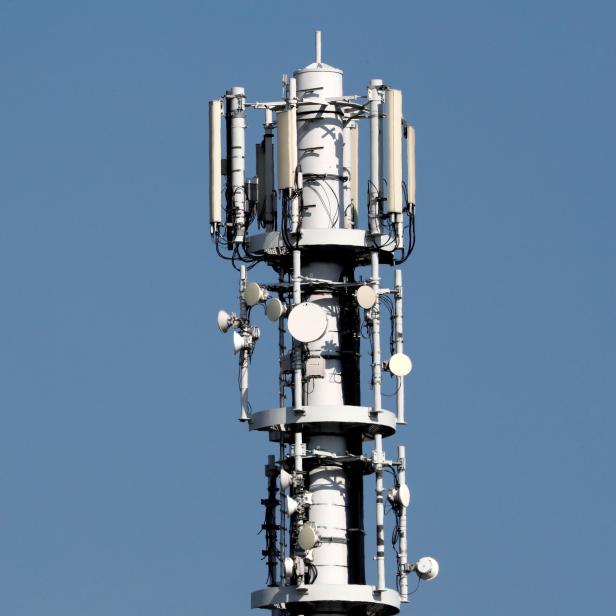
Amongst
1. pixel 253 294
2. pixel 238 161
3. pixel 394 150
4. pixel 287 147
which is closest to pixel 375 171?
pixel 394 150

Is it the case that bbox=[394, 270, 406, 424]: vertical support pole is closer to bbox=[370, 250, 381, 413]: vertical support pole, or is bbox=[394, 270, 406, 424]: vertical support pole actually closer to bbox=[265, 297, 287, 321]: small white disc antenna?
bbox=[370, 250, 381, 413]: vertical support pole

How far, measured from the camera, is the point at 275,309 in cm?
15812

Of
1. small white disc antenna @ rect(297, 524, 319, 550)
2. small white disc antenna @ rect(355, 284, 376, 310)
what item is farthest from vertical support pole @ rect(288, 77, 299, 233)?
small white disc antenna @ rect(297, 524, 319, 550)

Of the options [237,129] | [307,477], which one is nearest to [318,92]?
[237,129]

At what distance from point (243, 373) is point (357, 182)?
8.17m

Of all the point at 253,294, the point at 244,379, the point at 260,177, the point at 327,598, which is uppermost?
the point at 260,177

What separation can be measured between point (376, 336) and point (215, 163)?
8553mm

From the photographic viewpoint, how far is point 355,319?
16025 centimetres

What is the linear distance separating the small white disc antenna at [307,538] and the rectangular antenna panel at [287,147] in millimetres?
12193

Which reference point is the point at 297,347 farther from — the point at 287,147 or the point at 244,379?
the point at 287,147

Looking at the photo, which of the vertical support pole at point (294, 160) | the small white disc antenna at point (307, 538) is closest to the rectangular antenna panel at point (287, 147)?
the vertical support pole at point (294, 160)

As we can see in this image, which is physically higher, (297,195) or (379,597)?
(297,195)

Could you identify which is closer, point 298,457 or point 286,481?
point 286,481

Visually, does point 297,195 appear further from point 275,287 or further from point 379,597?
point 379,597
